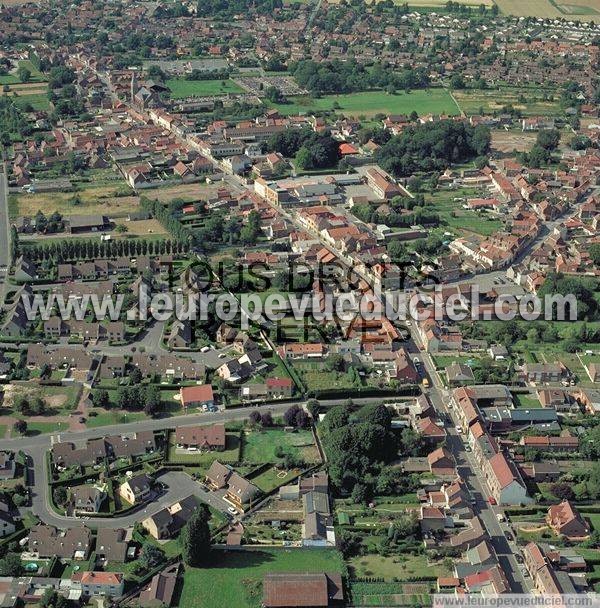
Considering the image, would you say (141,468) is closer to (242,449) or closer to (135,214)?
(242,449)

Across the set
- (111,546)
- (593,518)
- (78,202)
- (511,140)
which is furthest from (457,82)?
(111,546)

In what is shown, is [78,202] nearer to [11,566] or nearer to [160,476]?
[160,476]

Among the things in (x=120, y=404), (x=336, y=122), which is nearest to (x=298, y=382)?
(x=120, y=404)

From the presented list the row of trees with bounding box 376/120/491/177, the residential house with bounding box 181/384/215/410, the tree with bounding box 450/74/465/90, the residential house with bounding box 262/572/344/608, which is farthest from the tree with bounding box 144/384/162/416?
the tree with bounding box 450/74/465/90

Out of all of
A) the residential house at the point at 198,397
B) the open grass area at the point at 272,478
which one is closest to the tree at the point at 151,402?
the residential house at the point at 198,397

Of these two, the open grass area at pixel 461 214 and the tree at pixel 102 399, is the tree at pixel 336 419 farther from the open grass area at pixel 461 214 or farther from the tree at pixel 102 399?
the open grass area at pixel 461 214

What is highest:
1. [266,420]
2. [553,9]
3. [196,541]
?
[553,9]
